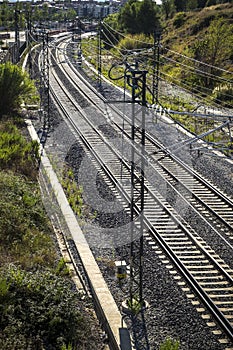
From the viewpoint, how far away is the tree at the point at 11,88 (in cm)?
2450

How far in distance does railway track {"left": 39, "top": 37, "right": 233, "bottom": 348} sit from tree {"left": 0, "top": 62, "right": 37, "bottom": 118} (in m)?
2.79

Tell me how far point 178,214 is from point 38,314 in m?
5.98

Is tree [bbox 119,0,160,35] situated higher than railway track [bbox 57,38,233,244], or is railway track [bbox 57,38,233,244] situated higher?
tree [bbox 119,0,160,35]

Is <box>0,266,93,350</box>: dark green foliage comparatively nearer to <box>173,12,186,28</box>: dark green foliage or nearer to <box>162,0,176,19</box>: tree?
<box>173,12,186,28</box>: dark green foliage

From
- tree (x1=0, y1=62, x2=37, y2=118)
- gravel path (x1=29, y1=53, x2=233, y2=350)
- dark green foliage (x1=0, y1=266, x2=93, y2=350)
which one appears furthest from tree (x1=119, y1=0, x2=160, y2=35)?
dark green foliage (x1=0, y1=266, x2=93, y2=350)

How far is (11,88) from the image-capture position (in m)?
24.8

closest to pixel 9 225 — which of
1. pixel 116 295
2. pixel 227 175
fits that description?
pixel 116 295

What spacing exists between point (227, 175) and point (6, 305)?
1002 centimetres

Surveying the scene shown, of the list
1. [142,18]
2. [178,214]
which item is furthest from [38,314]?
[142,18]

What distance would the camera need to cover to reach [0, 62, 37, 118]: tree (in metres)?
24.5

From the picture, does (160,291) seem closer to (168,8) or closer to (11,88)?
(11,88)

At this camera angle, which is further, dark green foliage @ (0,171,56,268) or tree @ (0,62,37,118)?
tree @ (0,62,37,118)

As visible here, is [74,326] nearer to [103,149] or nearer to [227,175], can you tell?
[227,175]

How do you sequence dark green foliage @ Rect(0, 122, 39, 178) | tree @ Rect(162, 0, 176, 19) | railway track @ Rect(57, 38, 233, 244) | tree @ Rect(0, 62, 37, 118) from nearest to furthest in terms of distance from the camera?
railway track @ Rect(57, 38, 233, 244) < dark green foliage @ Rect(0, 122, 39, 178) < tree @ Rect(0, 62, 37, 118) < tree @ Rect(162, 0, 176, 19)
